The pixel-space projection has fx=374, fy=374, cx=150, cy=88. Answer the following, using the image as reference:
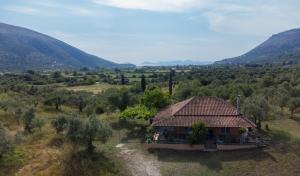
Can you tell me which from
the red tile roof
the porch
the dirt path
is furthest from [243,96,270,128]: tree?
the dirt path

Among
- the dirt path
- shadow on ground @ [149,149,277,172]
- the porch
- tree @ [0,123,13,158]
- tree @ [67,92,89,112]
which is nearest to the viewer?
the dirt path

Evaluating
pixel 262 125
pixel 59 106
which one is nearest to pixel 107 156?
pixel 262 125

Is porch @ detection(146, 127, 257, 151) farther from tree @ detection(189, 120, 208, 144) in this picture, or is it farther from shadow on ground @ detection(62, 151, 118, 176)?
shadow on ground @ detection(62, 151, 118, 176)

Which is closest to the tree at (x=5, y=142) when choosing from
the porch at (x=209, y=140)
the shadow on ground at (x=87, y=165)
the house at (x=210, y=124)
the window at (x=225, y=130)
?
the shadow on ground at (x=87, y=165)

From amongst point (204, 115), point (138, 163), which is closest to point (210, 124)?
point (204, 115)

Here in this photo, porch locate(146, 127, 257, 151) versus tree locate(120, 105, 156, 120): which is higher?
tree locate(120, 105, 156, 120)

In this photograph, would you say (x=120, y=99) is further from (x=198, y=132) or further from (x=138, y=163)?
(x=138, y=163)

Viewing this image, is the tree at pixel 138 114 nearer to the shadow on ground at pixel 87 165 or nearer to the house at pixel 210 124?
the house at pixel 210 124
